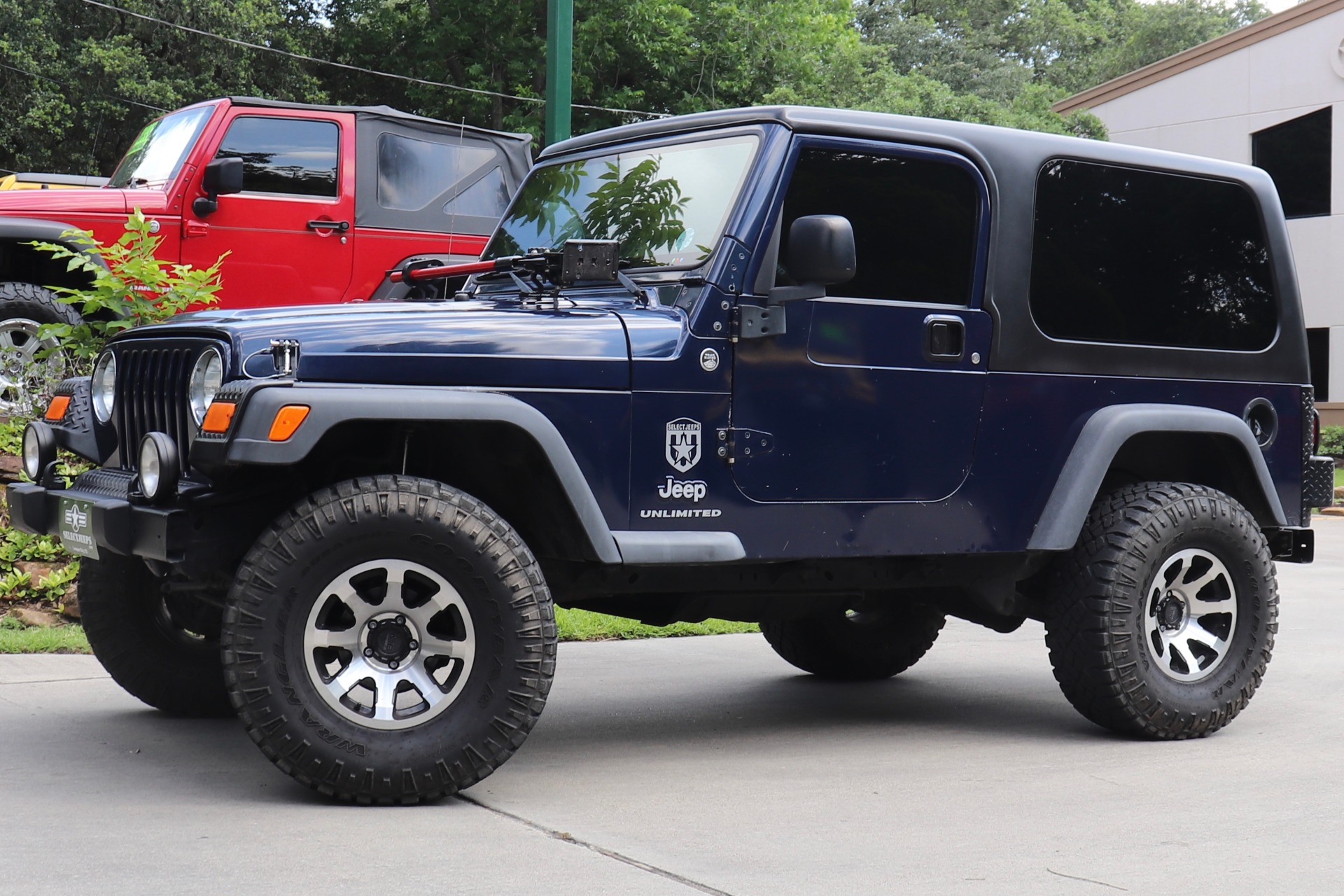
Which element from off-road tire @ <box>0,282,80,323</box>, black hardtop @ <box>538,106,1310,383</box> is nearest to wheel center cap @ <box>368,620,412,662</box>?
black hardtop @ <box>538,106,1310,383</box>

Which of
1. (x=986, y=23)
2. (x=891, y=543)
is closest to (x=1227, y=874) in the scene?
(x=891, y=543)

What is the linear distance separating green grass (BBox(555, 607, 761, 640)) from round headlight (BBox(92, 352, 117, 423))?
128 inches

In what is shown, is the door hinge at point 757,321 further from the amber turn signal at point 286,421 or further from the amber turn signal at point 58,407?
the amber turn signal at point 58,407

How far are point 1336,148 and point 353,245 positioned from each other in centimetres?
2029

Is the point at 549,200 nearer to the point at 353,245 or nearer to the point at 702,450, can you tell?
the point at 702,450

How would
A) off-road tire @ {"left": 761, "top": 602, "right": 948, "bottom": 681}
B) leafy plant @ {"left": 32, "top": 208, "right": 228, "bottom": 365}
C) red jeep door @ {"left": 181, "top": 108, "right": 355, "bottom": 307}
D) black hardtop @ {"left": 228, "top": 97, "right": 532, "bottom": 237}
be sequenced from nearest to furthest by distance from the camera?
1. off-road tire @ {"left": 761, "top": 602, "right": 948, "bottom": 681}
2. leafy plant @ {"left": 32, "top": 208, "right": 228, "bottom": 365}
3. red jeep door @ {"left": 181, "top": 108, "right": 355, "bottom": 307}
4. black hardtop @ {"left": 228, "top": 97, "right": 532, "bottom": 237}

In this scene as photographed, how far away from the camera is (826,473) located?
5.21 metres

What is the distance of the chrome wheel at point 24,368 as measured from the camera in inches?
346

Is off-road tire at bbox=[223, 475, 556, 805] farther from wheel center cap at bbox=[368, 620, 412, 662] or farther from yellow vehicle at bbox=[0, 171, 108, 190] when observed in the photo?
yellow vehicle at bbox=[0, 171, 108, 190]

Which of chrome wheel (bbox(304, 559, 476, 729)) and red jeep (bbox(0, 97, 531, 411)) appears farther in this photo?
red jeep (bbox(0, 97, 531, 411))

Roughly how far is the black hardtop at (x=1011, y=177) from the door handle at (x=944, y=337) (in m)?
0.15

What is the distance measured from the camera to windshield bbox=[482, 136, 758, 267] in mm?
5293

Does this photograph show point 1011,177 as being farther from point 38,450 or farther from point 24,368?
point 24,368

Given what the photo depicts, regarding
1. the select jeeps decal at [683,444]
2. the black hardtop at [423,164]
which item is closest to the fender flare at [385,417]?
the select jeeps decal at [683,444]
